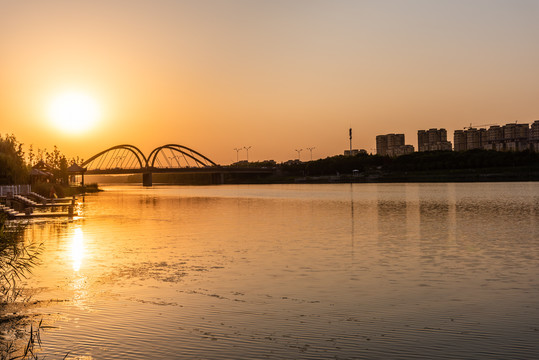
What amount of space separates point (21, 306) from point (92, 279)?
4.73 m

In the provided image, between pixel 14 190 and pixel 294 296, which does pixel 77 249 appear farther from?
pixel 14 190

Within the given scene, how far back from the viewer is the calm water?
12641mm

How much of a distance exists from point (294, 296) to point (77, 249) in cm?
1708

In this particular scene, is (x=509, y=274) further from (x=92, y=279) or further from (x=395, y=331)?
(x=92, y=279)

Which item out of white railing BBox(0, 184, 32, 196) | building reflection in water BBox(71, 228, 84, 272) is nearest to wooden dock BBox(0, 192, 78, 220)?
white railing BBox(0, 184, 32, 196)

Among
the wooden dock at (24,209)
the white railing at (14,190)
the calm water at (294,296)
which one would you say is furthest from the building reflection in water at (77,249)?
the white railing at (14,190)

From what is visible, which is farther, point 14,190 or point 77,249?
point 14,190

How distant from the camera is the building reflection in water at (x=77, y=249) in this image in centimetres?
2545

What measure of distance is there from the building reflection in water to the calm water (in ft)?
0.50

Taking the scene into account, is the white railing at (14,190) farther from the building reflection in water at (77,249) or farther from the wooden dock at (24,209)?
the building reflection in water at (77,249)

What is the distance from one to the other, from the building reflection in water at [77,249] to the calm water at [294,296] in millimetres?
154

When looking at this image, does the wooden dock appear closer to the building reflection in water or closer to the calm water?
the building reflection in water

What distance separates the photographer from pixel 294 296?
58.4ft

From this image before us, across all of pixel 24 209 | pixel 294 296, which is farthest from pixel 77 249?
pixel 24 209
